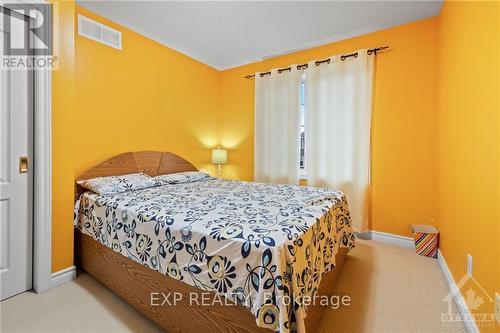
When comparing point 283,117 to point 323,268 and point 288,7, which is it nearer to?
point 288,7

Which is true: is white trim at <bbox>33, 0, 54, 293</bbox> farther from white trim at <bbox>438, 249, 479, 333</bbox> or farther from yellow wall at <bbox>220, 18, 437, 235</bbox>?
yellow wall at <bbox>220, 18, 437, 235</bbox>

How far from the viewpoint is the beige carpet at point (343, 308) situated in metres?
1.49

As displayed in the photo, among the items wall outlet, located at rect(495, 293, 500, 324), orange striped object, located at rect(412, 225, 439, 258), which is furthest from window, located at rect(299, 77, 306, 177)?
wall outlet, located at rect(495, 293, 500, 324)

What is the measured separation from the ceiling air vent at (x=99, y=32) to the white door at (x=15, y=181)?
901 millimetres

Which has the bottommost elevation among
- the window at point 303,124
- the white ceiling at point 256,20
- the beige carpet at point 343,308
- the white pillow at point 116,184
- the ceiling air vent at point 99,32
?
the beige carpet at point 343,308

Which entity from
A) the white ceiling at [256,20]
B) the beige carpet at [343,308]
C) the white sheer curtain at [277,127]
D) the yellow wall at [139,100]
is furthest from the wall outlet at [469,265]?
the yellow wall at [139,100]

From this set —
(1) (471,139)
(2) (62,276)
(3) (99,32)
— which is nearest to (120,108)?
(3) (99,32)

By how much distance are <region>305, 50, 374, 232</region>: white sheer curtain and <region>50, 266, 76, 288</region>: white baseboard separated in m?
2.79

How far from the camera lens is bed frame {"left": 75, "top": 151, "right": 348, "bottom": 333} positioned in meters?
1.18

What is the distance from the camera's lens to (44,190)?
183 cm

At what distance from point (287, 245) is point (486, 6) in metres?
1.82

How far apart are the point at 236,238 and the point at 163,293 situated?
688mm

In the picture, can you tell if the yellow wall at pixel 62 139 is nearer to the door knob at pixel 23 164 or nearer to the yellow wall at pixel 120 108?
the yellow wall at pixel 120 108

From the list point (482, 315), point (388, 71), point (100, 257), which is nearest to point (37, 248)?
point (100, 257)
